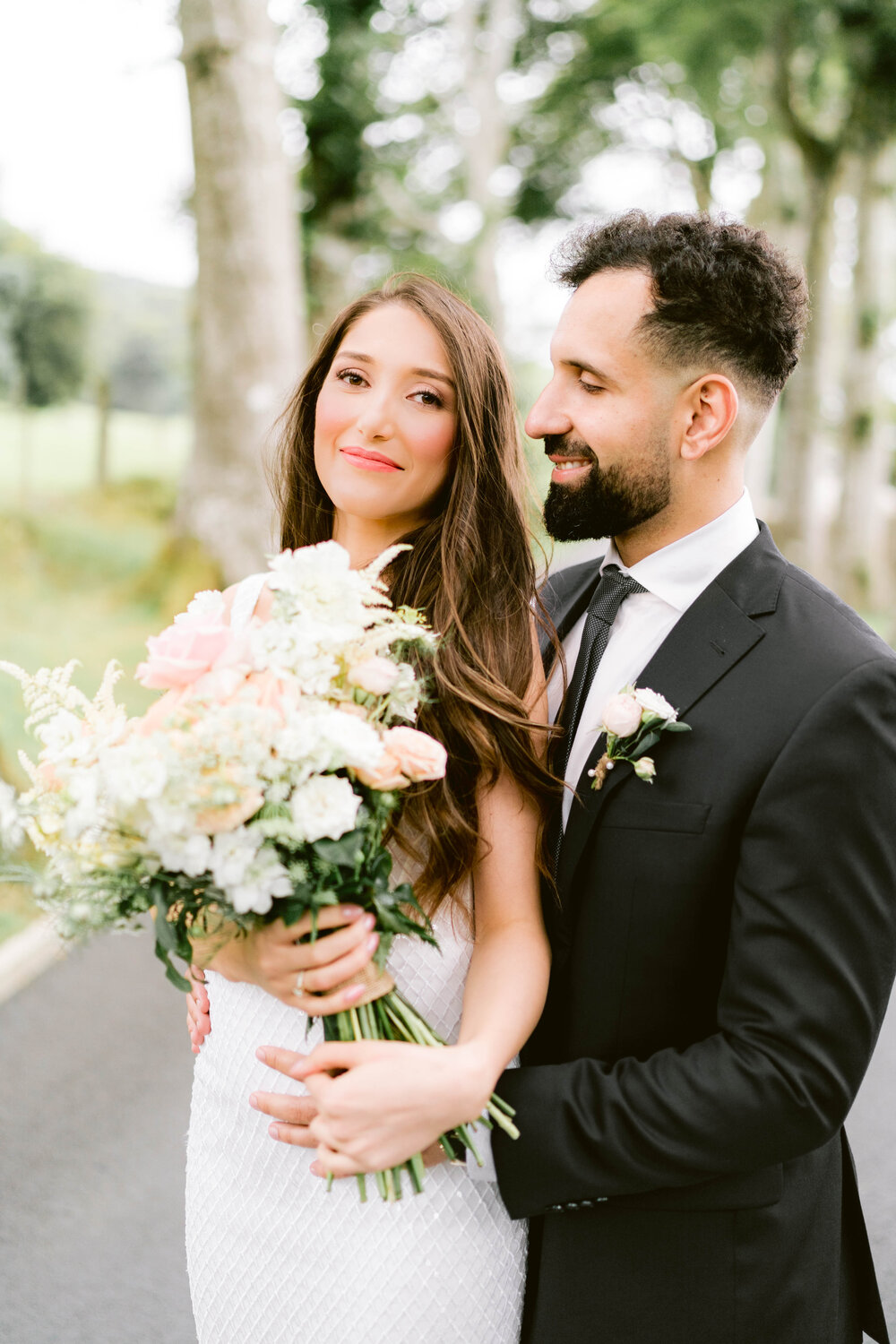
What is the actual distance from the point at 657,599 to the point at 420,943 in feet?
2.83

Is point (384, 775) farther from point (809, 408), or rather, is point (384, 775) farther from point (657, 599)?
point (809, 408)

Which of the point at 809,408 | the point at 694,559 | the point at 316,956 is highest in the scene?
the point at 809,408

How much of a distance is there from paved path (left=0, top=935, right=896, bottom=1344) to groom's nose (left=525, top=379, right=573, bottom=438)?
2204 mm

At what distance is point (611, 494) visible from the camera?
2.39 metres

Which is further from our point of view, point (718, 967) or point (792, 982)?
point (718, 967)

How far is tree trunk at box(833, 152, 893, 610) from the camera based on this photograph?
15.1 metres

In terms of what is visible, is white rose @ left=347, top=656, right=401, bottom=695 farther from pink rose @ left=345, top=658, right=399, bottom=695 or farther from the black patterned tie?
the black patterned tie

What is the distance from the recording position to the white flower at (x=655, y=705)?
6.52 ft

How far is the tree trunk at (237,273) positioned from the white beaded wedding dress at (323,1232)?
6.45 m

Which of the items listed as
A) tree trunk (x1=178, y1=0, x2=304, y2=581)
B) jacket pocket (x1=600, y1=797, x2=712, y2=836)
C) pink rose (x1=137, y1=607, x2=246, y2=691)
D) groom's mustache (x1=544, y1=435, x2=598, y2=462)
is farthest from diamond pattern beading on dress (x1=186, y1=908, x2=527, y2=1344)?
tree trunk (x1=178, y1=0, x2=304, y2=581)

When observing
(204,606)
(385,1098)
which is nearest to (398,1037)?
(385,1098)

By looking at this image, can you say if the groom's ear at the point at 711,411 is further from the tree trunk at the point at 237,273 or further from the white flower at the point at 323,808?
the tree trunk at the point at 237,273

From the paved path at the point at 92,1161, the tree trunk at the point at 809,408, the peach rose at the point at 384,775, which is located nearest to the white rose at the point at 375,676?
the peach rose at the point at 384,775

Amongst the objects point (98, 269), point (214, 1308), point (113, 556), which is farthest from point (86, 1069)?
point (98, 269)
